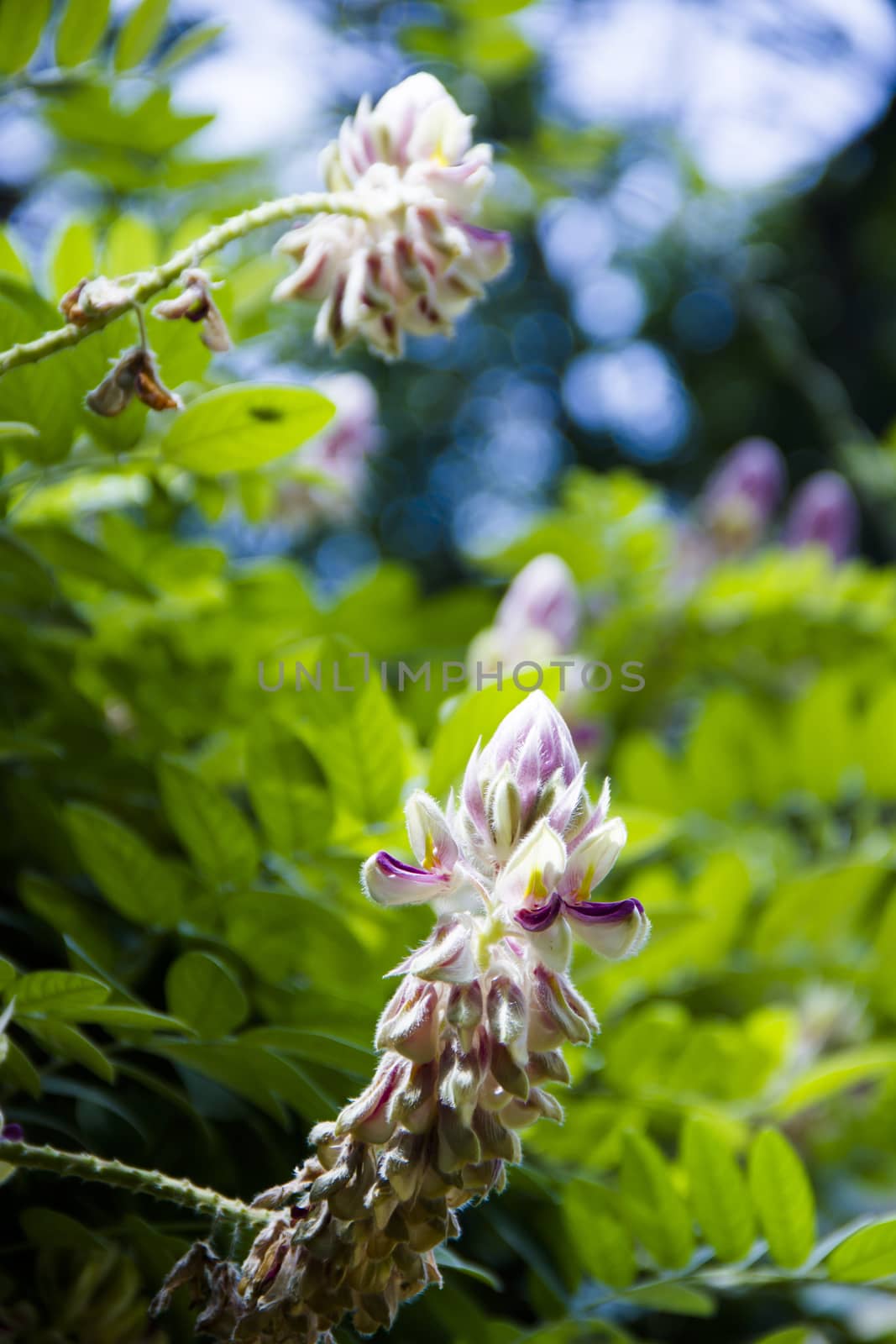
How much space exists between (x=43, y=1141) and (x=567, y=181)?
3.24 ft

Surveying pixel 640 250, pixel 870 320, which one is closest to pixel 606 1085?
pixel 640 250

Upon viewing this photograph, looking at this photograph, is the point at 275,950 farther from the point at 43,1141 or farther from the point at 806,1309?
the point at 806,1309

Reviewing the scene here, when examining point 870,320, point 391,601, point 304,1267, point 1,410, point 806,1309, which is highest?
point 1,410

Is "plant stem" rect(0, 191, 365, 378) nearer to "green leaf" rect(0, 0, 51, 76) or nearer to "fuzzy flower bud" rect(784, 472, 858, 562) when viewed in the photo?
"green leaf" rect(0, 0, 51, 76)

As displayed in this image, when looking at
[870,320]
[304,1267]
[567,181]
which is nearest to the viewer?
[304,1267]

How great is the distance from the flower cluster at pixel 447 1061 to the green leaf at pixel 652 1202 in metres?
0.16

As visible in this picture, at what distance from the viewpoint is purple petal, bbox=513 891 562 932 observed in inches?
11.0

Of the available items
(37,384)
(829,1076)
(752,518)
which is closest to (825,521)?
(752,518)

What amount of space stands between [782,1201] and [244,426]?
13.9 inches

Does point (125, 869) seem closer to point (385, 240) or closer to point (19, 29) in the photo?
point (385, 240)

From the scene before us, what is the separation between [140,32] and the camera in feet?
1.79

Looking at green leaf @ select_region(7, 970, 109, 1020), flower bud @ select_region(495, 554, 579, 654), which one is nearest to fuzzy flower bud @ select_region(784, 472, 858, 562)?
flower bud @ select_region(495, 554, 579, 654)

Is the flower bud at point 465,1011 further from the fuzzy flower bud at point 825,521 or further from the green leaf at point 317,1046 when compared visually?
the fuzzy flower bud at point 825,521

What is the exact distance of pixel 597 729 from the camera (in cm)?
81
